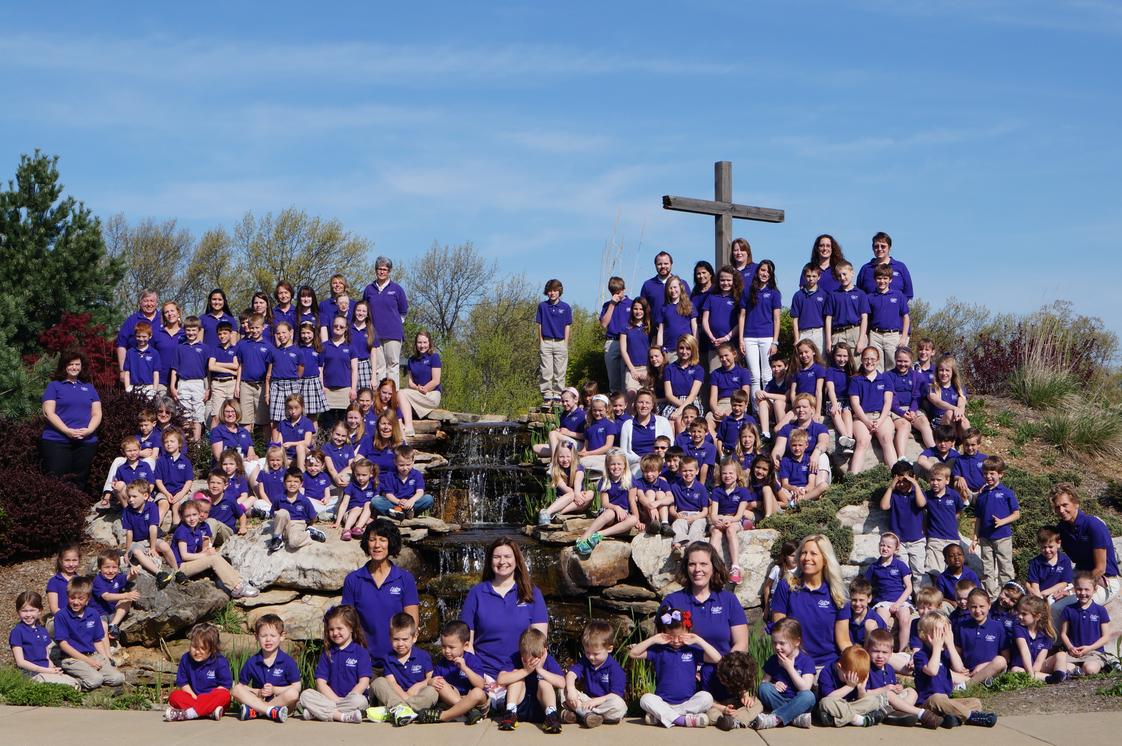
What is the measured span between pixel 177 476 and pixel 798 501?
634 cm

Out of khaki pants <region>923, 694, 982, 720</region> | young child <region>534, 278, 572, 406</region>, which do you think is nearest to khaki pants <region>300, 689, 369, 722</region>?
khaki pants <region>923, 694, 982, 720</region>

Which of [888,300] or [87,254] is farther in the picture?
[87,254]

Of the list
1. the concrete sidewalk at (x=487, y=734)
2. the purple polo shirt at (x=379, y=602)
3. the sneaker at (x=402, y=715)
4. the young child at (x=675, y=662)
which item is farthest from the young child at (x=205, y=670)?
the young child at (x=675, y=662)

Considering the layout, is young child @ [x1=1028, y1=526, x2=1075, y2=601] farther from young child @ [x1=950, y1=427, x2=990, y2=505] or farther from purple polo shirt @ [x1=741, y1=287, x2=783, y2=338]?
purple polo shirt @ [x1=741, y1=287, x2=783, y2=338]

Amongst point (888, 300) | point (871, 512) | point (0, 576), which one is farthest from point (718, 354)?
point (0, 576)

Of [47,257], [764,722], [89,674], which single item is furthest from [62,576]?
[47,257]

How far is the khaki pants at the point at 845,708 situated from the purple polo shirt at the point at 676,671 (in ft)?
2.76

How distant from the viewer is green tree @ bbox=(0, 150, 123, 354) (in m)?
22.8

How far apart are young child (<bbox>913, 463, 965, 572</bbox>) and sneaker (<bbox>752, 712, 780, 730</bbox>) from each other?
3.62m

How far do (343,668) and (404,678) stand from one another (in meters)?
0.44

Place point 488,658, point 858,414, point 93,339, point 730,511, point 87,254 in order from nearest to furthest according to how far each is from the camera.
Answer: point 488,658
point 730,511
point 858,414
point 93,339
point 87,254

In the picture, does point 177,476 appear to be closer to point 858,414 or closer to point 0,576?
point 0,576

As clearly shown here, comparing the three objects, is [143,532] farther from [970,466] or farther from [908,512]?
[970,466]

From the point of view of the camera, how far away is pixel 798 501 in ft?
36.2
